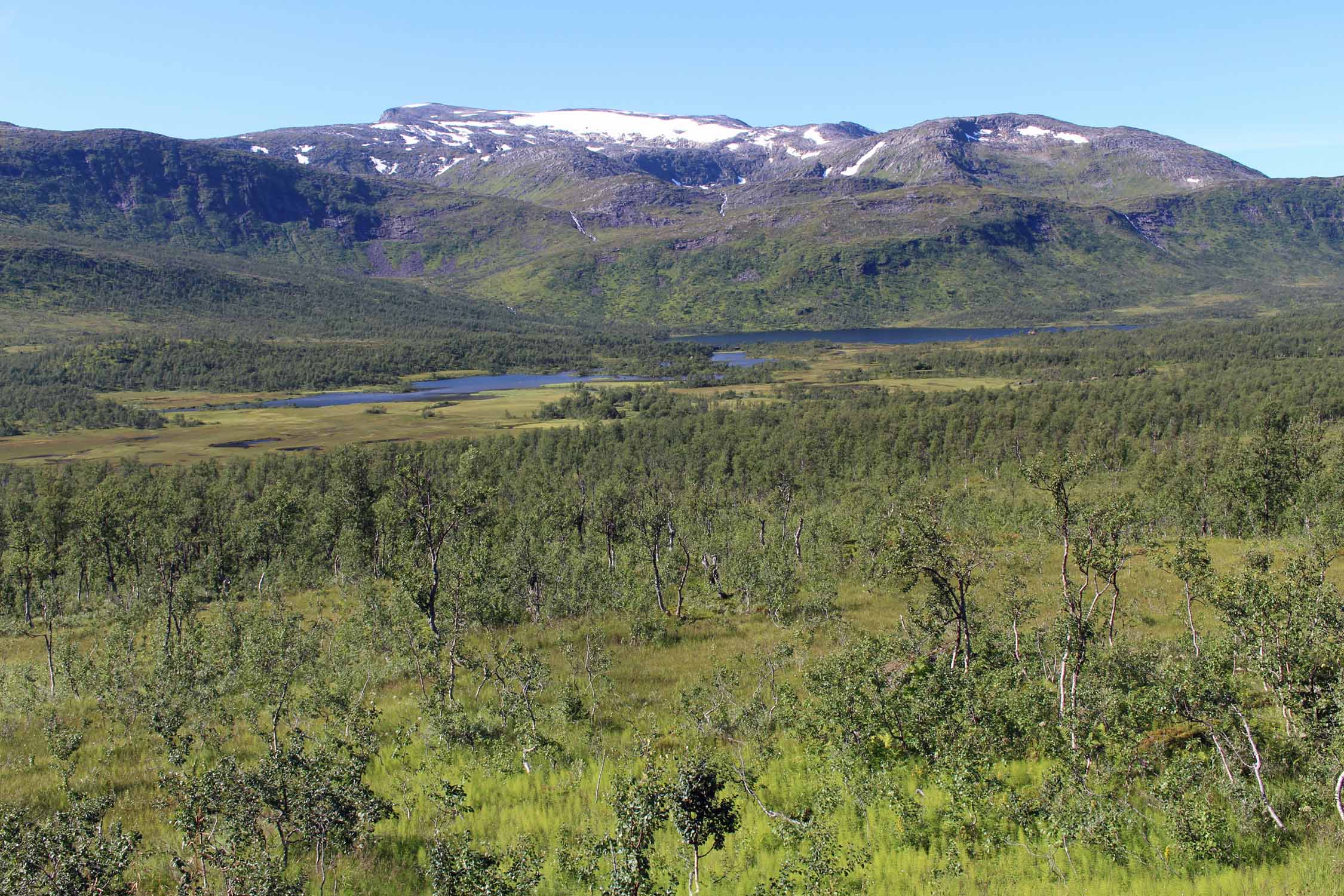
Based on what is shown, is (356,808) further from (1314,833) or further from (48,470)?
(48,470)

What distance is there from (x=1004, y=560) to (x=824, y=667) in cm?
3712

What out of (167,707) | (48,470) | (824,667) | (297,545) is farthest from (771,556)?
(48,470)

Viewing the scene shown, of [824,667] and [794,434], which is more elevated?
[824,667]

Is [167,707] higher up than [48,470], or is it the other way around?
[167,707]

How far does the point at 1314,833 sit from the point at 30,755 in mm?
34452

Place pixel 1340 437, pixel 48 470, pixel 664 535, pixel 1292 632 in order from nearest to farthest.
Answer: pixel 1292 632
pixel 664 535
pixel 1340 437
pixel 48 470

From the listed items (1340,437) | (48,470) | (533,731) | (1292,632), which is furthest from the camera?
(48,470)

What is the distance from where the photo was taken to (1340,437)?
11081cm

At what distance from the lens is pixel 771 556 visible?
188ft

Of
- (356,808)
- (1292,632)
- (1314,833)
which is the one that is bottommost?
(356,808)

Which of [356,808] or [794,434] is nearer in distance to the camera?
[356,808]

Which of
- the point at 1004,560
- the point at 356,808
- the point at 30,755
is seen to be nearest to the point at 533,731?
the point at 356,808

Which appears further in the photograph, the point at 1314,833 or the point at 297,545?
the point at 297,545

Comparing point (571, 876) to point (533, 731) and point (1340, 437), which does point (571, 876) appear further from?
point (1340, 437)
